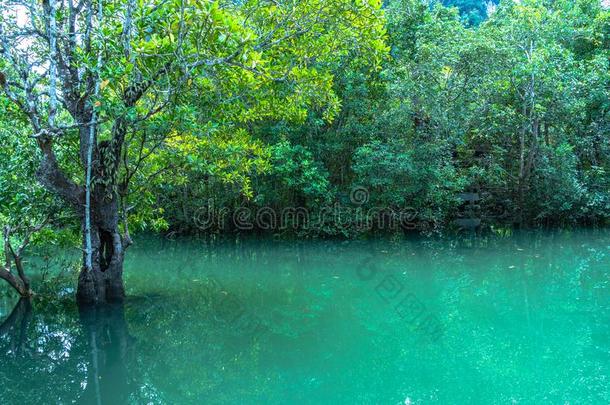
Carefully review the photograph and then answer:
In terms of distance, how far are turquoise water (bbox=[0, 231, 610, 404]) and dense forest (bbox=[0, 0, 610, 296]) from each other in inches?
47.7

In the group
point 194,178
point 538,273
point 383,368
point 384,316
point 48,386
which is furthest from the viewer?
point 194,178

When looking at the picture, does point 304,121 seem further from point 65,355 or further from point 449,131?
point 65,355

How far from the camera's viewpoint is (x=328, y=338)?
194 inches

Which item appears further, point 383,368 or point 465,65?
point 465,65

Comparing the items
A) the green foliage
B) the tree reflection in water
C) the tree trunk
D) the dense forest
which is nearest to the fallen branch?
the dense forest

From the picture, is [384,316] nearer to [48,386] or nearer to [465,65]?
[48,386]

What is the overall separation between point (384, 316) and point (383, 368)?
1511 millimetres

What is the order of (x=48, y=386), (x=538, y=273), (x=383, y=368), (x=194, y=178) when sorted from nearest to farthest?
(x=48, y=386) < (x=383, y=368) < (x=538, y=273) < (x=194, y=178)

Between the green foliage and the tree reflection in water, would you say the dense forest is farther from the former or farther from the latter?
the tree reflection in water

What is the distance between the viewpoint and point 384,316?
18.6ft

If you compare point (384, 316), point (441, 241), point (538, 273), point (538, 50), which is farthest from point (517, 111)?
point (384, 316)

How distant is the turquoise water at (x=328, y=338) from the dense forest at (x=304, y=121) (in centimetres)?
121

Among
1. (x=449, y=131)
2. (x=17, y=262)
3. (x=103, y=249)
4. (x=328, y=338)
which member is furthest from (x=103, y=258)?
(x=449, y=131)

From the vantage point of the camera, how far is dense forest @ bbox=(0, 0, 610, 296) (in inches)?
189
